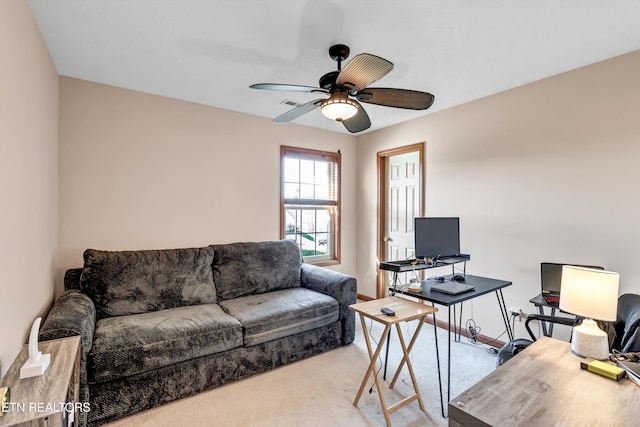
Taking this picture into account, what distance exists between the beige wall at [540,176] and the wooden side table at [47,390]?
3.39 metres

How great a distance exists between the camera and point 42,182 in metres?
2.10

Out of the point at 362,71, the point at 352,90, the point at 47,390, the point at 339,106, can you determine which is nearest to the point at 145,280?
the point at 47,390

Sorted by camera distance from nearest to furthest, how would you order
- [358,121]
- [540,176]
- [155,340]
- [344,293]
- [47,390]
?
1. [47,390]
2. [155,340]
3. [358,121]
4. [540,176]
5. [344,293]

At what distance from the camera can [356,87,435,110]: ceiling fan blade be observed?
2.05m

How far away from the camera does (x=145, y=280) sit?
2.64m

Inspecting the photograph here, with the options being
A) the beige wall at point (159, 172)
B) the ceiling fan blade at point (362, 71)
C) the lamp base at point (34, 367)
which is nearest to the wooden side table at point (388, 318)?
the ceiling fan blade at point (362, 71)

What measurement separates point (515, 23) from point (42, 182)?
11.1 ft

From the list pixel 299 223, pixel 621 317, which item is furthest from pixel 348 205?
pixel 621 317

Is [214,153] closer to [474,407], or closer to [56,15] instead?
[56,15]

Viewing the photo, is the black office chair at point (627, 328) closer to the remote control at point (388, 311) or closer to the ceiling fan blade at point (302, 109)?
the remote control at point (388, 311)

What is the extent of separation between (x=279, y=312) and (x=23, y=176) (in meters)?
1.96

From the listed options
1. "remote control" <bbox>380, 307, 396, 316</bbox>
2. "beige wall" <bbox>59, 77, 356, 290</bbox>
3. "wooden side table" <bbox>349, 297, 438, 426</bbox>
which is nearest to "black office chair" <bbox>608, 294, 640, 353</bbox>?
"wooden side table" <bbox>349, 297, 438, 426</bbox>

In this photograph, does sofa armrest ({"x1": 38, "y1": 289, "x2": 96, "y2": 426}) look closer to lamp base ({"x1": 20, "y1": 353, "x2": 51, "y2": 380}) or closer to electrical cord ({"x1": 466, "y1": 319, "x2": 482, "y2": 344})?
lamp base ({"x1": 20, "y1": 353, "x2": 51, "y2": 380})

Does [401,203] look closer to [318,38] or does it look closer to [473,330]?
[473,330]
